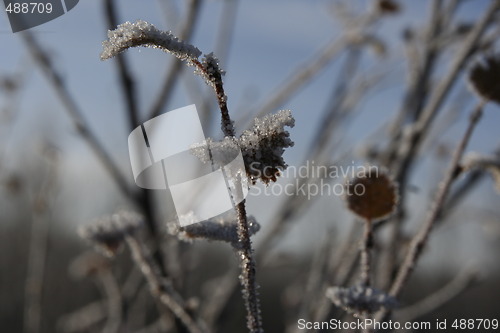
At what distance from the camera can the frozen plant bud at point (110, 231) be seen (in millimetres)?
614

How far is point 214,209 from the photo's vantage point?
575 millimetres

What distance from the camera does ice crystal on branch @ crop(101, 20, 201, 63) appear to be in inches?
14.4

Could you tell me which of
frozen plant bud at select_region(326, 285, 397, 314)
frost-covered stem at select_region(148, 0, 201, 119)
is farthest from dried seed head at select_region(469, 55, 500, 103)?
frost-covered stem at select_region(148, 0, 201, 119)

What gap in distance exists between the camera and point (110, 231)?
618 millimetres

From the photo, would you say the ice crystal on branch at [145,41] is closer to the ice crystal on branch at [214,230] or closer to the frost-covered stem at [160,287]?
the ice crystal on branch at [214,230]

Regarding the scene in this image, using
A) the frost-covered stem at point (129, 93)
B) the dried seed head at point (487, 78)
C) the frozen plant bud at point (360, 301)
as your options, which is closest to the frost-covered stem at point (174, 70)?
the frost-covered stem at point (129, 93)

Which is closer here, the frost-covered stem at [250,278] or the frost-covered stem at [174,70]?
the frost-covered stem at [250,278]

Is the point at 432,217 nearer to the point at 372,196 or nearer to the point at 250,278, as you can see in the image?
the point at 372,196

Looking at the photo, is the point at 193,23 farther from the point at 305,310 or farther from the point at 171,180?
the point at 305,310

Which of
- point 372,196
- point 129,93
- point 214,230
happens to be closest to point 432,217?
point 372,196

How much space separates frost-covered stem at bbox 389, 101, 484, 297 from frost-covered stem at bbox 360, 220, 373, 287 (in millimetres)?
57

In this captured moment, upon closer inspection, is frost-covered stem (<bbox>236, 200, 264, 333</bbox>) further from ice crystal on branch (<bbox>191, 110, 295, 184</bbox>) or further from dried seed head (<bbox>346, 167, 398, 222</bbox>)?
dried seed head (<bbox>346, 167, 398, 222</bbox>)

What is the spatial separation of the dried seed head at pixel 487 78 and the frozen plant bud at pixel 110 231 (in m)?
0.47

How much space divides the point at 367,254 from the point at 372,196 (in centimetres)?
6
